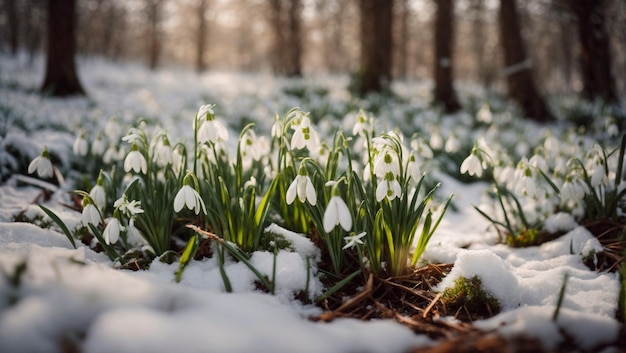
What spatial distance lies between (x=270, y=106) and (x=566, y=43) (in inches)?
689

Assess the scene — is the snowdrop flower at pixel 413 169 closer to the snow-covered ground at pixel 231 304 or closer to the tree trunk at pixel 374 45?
the snow-covered ground at pixel 231 304

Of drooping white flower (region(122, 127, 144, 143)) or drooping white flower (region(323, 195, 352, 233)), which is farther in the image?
drooping white flower (region(122, 127, 144, 143))

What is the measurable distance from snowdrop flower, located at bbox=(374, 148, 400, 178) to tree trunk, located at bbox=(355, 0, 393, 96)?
6.47 metres

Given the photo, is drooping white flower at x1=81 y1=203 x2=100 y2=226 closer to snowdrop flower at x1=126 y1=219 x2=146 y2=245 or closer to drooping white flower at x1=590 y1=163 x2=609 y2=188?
snowdrop flower at x1=126 y1=219 x2=146 y2=245

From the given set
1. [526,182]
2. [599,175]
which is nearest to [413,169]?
[526,182]

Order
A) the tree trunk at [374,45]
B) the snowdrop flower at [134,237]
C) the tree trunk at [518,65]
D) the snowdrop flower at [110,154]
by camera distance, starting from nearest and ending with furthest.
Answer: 1. the snowdrop flower at [134,237]
2. the snowdrop flower at [110,154]
3. the tree trunk at [518,65]
4. the tree trunk at [374,45]

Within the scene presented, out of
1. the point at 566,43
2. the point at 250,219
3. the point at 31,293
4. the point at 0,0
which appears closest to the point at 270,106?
the point at 250,219

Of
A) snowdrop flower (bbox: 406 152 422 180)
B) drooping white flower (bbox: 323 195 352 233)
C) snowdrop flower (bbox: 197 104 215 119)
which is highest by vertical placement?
snowdrop flower (bbox: 197 104 215 119)

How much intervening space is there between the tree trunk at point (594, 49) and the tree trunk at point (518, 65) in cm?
89

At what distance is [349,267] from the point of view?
1757mm

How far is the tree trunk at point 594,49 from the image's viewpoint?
240 inches

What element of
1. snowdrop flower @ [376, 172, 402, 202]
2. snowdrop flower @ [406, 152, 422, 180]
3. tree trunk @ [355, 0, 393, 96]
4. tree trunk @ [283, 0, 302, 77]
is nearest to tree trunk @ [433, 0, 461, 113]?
tree trunk @ [355, 0, 393, 96]

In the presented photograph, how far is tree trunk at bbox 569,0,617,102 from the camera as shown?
6.09 m

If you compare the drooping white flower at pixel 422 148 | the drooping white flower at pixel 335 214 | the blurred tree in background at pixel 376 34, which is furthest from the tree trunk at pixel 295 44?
the drooping white flower at pixel 335 214
